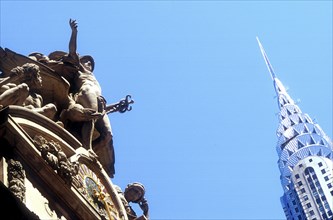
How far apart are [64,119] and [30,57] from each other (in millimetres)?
2215

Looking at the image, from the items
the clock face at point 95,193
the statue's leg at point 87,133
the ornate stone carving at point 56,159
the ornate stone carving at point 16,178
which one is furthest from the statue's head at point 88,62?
the ornate stone carving at point 16,178

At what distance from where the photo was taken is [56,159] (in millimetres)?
16672

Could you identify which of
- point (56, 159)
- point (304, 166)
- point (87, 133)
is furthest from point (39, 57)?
point (304, 166)

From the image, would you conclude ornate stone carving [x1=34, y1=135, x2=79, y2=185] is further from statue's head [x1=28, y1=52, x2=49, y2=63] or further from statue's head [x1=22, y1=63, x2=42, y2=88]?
statue's head [x1=28, y1=52, x2=49, y2=63]

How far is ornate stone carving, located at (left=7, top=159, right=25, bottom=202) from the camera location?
14625 mm

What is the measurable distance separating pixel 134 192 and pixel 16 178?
22.1ft

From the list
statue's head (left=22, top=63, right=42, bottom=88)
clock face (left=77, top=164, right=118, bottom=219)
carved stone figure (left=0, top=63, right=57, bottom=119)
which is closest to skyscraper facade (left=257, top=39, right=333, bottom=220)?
clock face (left=77, top=164, right=118, bottom=219)

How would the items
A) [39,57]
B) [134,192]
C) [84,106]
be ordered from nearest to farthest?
[84,106] → [134,192] → [39,57]

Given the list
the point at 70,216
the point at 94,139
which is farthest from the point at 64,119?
the point at 70,216

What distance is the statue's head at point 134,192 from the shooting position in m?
21.3

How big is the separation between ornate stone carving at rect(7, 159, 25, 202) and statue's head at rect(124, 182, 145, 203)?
6.27 metres

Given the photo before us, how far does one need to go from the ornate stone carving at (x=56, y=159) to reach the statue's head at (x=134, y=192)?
4.08m

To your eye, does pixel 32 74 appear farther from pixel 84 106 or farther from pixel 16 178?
pixel 16 178

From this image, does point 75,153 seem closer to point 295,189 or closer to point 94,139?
point 94,139
